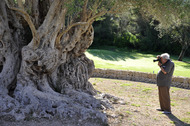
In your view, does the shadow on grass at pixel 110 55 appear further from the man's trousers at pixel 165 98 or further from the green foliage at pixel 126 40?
the man's trousers at pixel 165 98

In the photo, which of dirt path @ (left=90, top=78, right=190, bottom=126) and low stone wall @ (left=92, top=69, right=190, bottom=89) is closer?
dirt path @ (left=90, top=78, right=190, bottom=126)

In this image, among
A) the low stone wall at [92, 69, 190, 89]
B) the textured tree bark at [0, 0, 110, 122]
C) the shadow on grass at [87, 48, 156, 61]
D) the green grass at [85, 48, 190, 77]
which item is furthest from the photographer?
the shadow on grass at [87, 48, 156, 61]

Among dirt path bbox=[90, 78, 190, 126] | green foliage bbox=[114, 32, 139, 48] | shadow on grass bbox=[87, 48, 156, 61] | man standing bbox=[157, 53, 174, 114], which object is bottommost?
dirt path bbox=[90, 78, 190, 126]

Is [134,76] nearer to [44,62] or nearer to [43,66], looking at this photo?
[43,66]

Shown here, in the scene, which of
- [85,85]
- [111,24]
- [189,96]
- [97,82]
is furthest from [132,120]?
[111,24]

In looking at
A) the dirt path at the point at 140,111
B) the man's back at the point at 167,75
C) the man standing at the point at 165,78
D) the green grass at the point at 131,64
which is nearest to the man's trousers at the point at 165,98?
the man standing at the point at 165,78

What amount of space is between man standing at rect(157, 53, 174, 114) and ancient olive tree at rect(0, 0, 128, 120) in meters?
2.21

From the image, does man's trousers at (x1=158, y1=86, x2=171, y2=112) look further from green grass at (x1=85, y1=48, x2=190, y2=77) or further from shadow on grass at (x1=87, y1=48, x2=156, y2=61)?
shadow on grass at (x1=87, y1=48, x2=156, y2=61)

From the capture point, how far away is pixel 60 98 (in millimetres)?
6156

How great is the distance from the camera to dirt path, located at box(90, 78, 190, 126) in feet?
19.5

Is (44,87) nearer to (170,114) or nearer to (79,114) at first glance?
(79,114)

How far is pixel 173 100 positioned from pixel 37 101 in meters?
5.97

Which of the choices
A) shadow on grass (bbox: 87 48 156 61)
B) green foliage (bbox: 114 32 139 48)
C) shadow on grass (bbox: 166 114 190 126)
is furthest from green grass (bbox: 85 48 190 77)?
shadow on grass (bbox: 166 114 190 126)

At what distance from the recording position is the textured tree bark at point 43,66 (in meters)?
5.64
